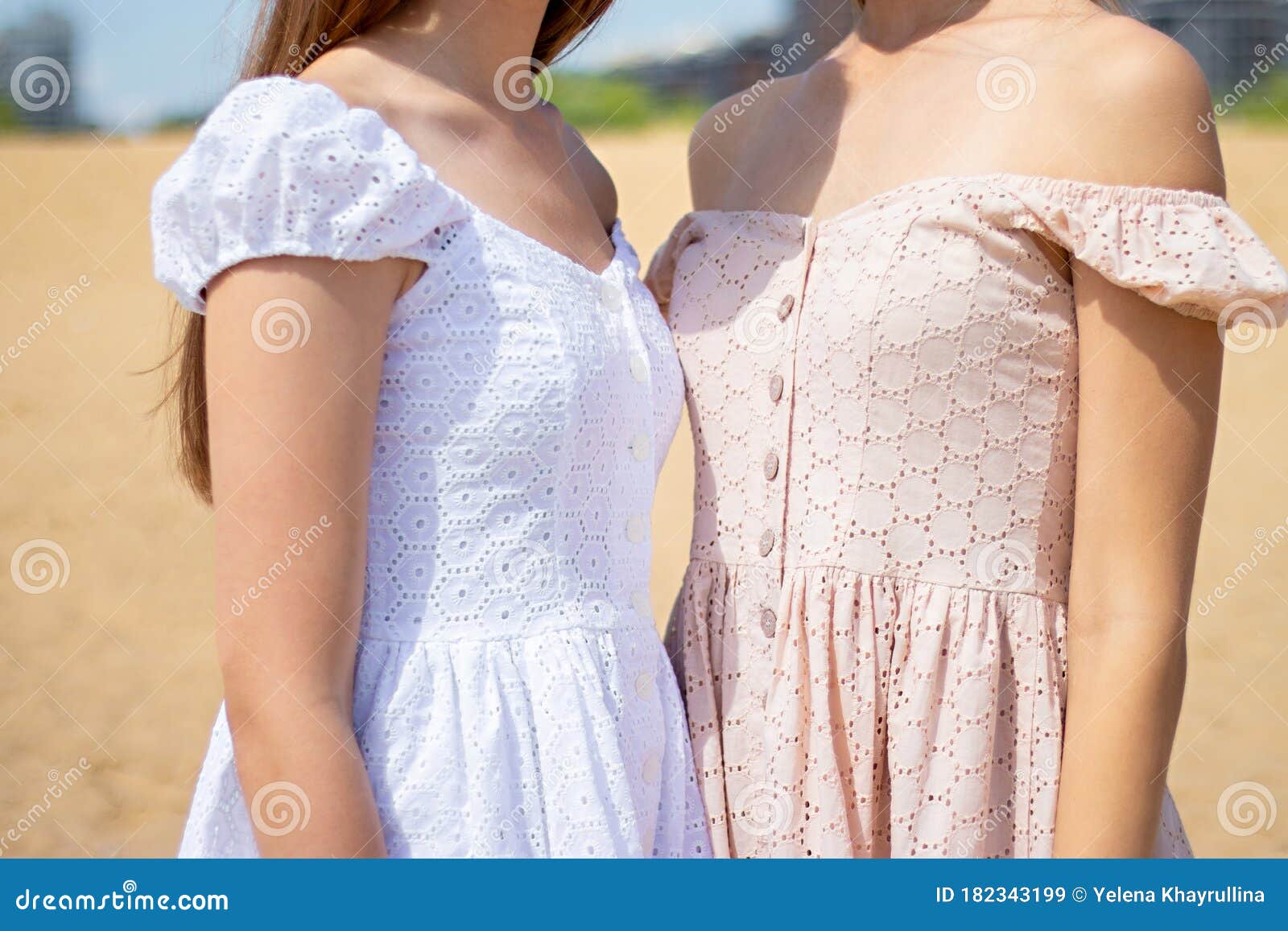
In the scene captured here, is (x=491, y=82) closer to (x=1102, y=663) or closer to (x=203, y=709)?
(x=1102, y=663)

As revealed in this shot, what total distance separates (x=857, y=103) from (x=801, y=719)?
0.96 m

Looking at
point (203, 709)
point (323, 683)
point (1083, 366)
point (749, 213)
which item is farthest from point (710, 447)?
point (203, 709)

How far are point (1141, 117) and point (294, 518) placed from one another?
1149mm

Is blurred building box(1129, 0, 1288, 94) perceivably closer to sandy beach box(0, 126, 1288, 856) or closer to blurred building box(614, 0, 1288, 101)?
blurred building box(614, 0, 1288, 101)

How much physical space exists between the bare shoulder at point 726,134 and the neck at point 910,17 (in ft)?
0.57

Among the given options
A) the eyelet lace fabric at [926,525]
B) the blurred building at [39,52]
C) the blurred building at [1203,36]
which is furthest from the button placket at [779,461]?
the blurred building at [1203,36]

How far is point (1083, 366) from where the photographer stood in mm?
1672

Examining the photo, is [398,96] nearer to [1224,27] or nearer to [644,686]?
[644,686]

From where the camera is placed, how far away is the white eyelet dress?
1.45 metres

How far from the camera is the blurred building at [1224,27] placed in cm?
1992

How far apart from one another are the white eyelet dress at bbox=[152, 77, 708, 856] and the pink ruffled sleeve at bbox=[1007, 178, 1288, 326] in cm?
61

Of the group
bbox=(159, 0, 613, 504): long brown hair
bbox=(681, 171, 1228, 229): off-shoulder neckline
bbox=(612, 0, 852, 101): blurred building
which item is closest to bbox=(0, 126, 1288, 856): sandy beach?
bbox=(159, 0, 613, 504): long brown hair

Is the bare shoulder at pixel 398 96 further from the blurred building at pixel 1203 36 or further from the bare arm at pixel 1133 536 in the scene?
the blurred building at pixel 1203 36

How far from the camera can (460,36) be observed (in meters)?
1.75
